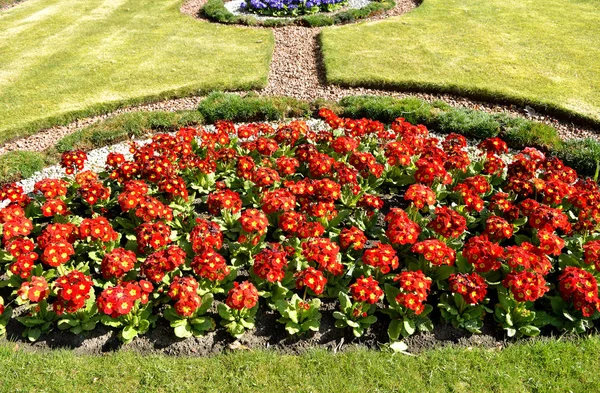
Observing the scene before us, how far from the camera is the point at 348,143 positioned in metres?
6.09

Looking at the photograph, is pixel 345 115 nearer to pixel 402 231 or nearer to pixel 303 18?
pixel 402 231

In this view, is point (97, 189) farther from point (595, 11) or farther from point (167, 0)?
point (595, 11)

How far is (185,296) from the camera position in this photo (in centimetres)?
418

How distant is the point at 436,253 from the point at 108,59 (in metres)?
8.55

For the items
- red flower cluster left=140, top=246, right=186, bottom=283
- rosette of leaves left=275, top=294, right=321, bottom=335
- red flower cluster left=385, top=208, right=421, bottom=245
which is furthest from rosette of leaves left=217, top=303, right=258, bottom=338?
red flower cluster left=385, top=208, right=421, bottom=245

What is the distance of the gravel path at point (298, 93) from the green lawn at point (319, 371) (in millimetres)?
4447

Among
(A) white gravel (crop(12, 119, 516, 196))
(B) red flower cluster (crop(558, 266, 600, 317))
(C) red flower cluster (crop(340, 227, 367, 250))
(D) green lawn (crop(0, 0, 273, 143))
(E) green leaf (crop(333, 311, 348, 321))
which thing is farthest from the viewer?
(D) green lawn (crop(0, 0, 273, 143))

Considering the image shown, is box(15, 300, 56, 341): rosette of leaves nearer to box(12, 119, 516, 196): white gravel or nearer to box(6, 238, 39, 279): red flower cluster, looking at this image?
box(6, 238, 39, 279): red flower cluster

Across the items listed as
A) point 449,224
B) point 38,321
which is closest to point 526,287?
point 449,224

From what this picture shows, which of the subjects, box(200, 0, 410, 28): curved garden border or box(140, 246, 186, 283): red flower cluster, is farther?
box(200, 0, 410, 28): curved garden border

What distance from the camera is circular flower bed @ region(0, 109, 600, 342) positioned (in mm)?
4355

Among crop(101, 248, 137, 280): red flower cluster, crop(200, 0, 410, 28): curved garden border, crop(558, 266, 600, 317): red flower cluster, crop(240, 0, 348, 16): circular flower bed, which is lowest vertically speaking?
crop(558, 266, 600, 317): red flower cluster

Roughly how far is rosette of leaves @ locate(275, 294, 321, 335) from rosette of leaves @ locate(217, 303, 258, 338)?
0.24m

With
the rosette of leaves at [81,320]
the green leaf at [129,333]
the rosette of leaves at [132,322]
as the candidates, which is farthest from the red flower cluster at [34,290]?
the green leaf at [129,333]
